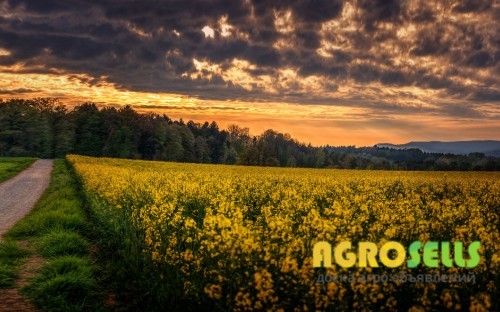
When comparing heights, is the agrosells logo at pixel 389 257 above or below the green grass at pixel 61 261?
above

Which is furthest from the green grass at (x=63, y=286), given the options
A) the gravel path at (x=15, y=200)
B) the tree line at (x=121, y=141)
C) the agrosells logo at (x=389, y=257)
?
the tree line at (x=121, y=141)

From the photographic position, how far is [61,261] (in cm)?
810

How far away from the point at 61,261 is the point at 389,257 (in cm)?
661

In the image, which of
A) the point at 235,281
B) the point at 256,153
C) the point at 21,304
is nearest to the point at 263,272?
the point at 235,281

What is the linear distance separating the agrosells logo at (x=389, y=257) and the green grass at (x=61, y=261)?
4099 millimetres

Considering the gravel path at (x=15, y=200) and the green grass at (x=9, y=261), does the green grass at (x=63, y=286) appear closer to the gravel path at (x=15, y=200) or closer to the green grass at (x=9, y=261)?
the green grass at (x=9, y=261)

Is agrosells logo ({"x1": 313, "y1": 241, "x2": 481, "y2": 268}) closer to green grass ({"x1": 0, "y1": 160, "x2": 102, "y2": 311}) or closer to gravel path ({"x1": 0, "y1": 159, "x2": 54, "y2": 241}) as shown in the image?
green grass ({"x1": 0, "y1": 160, "x2": 102, "y2": 311})

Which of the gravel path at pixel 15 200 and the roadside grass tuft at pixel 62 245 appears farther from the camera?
the gravel path at pixel 15 200

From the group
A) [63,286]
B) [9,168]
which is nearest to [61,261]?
[63,286]

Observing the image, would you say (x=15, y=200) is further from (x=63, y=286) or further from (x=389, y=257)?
(x=389, y=257)

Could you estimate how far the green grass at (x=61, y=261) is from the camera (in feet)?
22.1

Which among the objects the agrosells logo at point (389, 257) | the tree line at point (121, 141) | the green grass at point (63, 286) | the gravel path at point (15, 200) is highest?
the tree line at point (121, 141)

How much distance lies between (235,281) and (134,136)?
10024cm

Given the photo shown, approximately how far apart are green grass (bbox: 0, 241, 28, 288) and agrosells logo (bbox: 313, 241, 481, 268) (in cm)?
623
